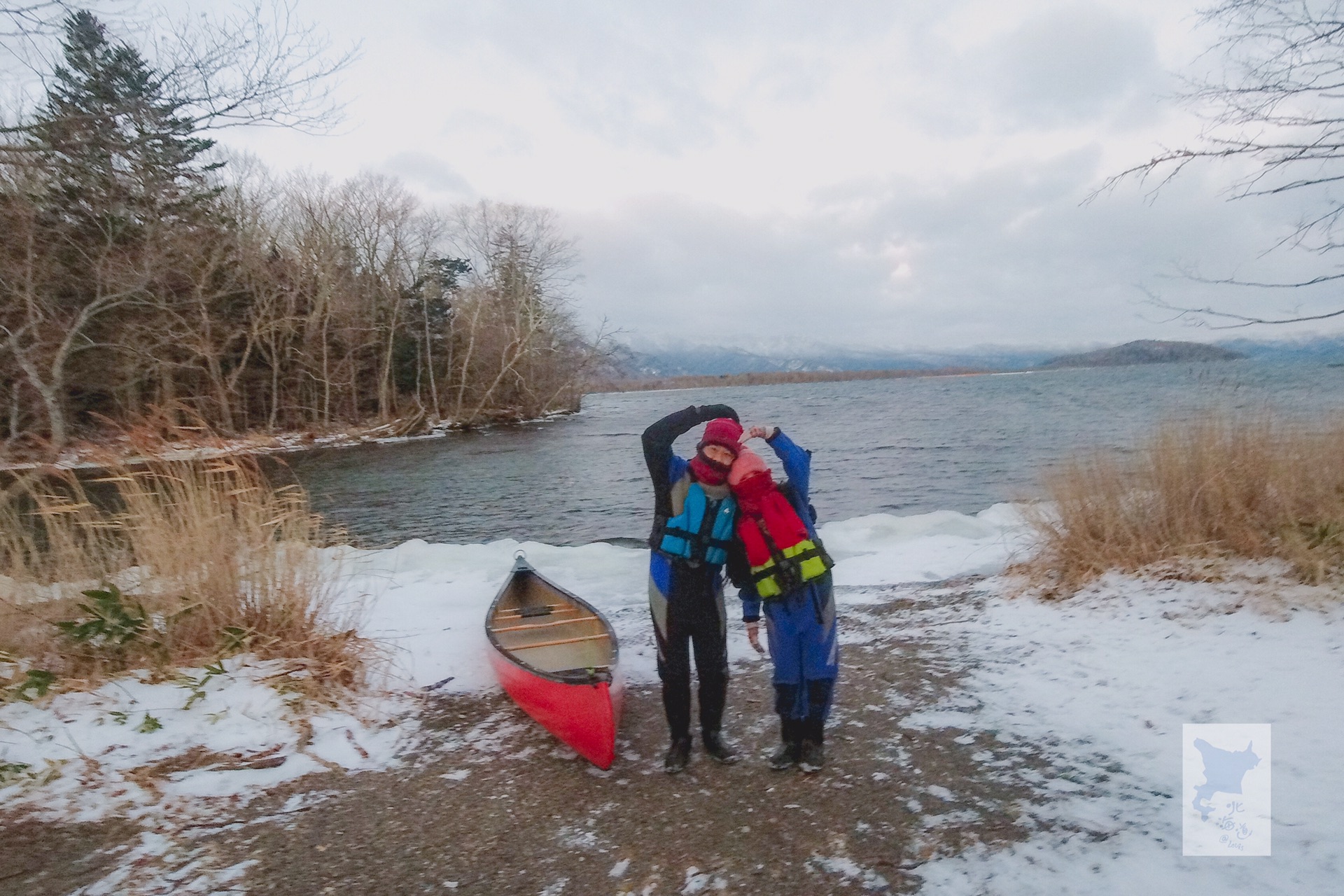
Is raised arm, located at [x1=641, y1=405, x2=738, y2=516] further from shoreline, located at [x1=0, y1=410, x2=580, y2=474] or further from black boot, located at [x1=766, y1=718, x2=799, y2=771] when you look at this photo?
shoreline, located at [x1=0, y1=410, x2=580, y2=474]

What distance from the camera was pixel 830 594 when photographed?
3.50 m

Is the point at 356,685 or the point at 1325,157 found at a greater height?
the point at 1325,157

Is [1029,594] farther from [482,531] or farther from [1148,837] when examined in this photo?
[482,531]

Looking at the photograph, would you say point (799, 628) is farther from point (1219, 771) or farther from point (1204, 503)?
point (1204, 503)

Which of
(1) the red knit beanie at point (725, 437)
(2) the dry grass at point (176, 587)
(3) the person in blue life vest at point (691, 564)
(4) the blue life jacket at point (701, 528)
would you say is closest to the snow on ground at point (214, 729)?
(2) the dry grass at point (176, 587)

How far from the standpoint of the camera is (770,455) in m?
23.2

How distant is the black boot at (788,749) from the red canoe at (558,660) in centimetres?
85

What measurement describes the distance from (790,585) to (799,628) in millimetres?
236

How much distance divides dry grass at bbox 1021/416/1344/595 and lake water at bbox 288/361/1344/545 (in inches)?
21.9

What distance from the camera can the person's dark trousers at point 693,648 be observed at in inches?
142

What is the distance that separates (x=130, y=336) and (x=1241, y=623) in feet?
96.3

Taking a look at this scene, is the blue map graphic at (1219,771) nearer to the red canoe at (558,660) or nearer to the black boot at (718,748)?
A: the black boot at (718,748)

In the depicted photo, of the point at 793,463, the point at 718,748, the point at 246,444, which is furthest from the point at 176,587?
the point at 793,463

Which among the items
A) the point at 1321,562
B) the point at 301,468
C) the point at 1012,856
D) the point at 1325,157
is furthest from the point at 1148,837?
the point at 301,468
